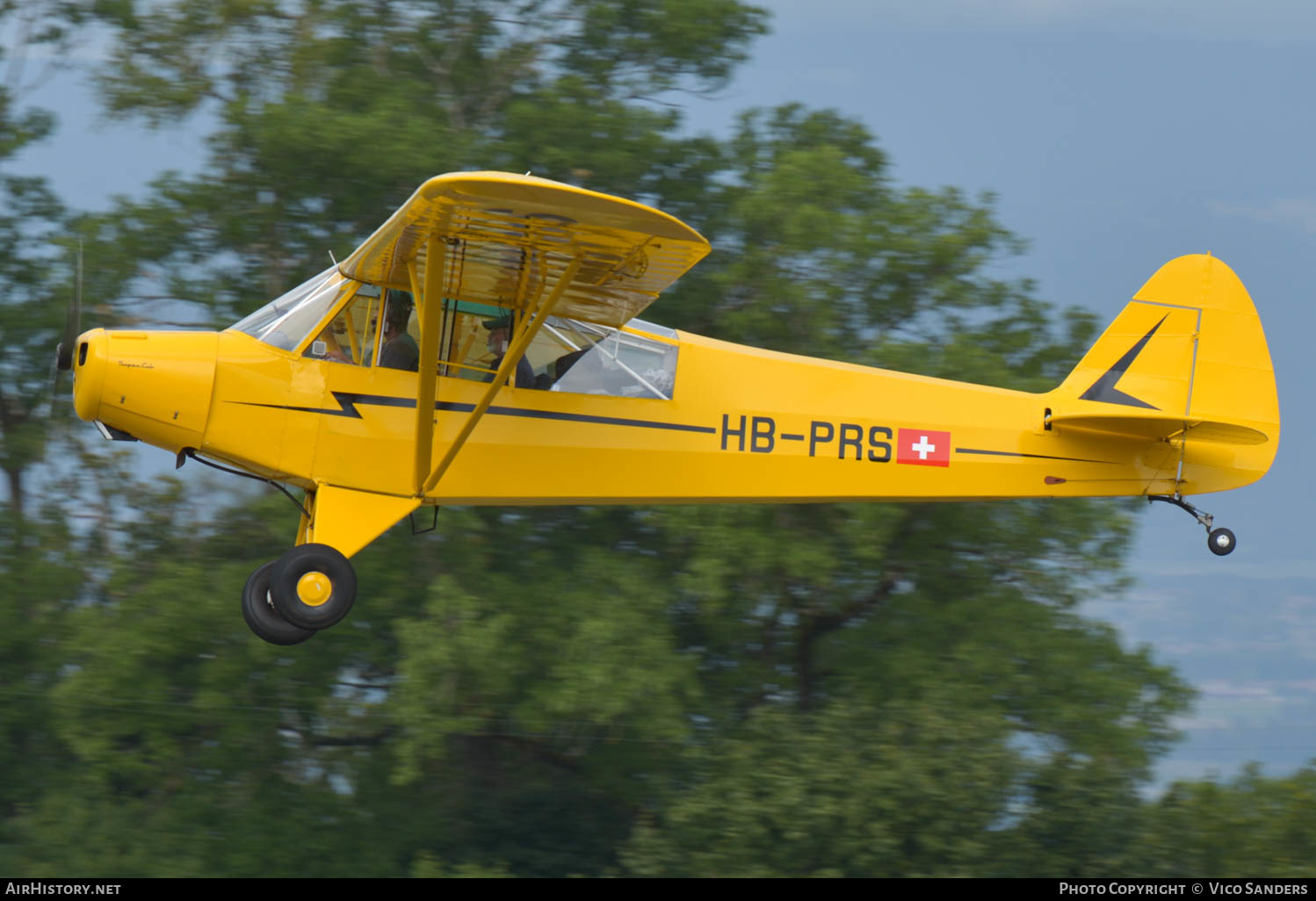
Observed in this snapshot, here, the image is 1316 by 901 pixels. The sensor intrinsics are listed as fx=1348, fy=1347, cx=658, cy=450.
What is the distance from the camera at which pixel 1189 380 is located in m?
9.59

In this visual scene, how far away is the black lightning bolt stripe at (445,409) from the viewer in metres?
7.77

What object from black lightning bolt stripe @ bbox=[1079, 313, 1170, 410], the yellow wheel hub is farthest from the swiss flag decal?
the yellow wheel hub

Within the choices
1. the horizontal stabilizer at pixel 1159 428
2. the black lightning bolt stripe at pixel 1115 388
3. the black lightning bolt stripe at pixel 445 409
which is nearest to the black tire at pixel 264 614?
the black lightning bolt stripe at pixel 445 409

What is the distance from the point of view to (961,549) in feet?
52.1

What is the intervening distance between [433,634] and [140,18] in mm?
9322

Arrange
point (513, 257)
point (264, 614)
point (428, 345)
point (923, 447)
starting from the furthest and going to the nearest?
1. point (923, 447)
2. point (264, 614)
3. point (513, 257)
4. point (428, 345)

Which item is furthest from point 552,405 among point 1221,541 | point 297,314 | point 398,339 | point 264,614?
point 1221,541

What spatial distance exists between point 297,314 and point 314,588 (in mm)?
1634

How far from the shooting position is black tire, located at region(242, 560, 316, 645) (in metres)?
7.62

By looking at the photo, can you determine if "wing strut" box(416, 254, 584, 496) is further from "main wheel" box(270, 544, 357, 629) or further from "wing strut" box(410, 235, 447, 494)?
"main wheel" box(270, 544, 357, 629)

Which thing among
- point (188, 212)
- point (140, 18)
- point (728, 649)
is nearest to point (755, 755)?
point (728, 649)

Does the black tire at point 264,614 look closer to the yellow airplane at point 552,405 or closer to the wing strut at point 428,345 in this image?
the yellow airplane at point 552,405

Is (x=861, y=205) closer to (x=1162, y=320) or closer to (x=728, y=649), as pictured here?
(x=728, y=649)

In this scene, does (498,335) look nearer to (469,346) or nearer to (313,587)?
(469,346)
